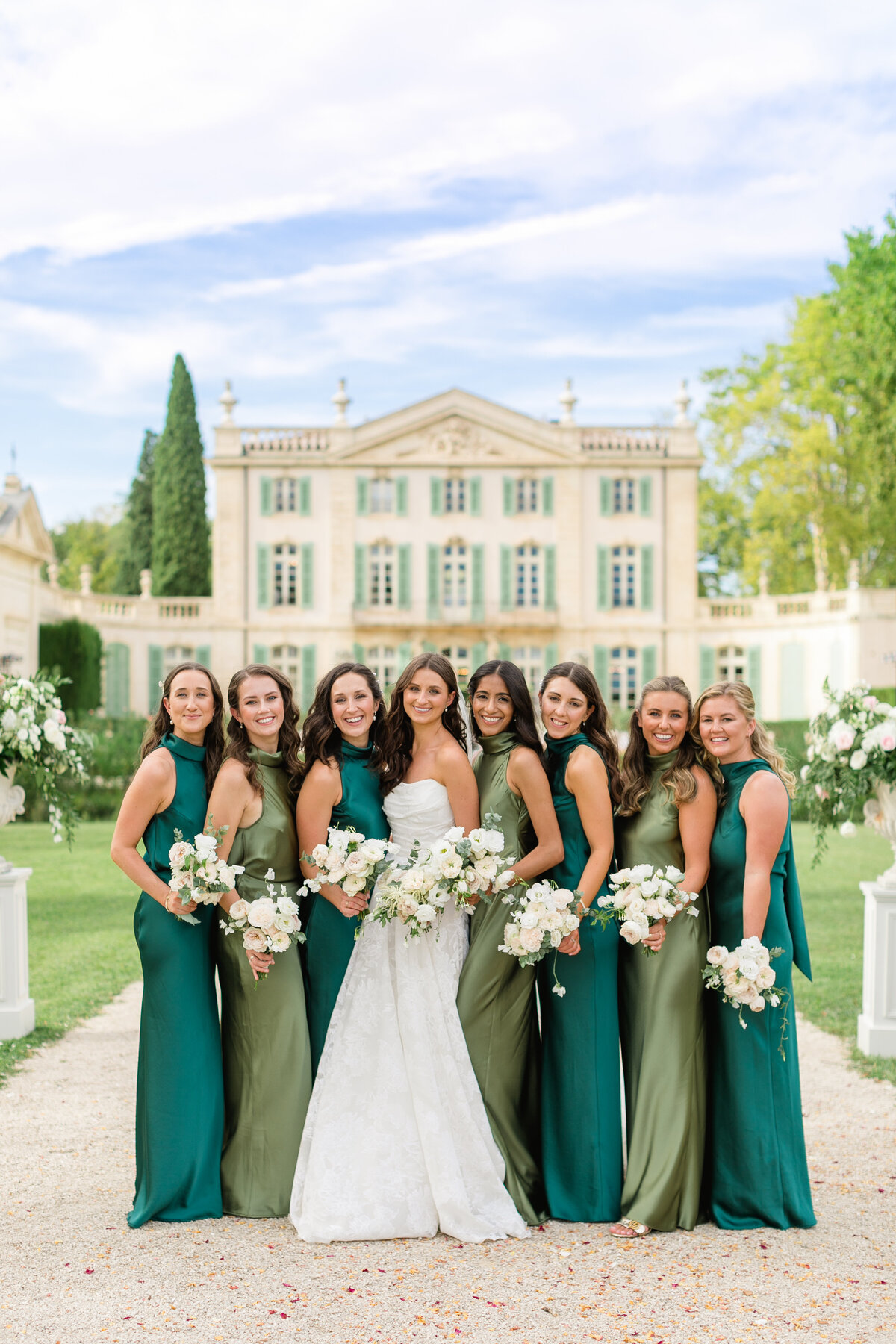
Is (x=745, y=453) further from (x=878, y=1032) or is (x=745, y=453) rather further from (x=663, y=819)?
(x=663, y=819)

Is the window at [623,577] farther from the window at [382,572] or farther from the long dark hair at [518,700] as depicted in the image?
the long dark hair at [518,700]

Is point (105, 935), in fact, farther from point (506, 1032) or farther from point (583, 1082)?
point (583, 1082)

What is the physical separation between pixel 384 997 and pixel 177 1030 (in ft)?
2.26

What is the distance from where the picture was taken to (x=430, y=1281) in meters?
3.27

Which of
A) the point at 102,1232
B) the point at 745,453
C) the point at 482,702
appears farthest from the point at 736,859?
the point at 745,453

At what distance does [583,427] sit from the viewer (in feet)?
102

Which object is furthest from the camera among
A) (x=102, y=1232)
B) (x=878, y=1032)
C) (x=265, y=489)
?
(x=265, y=489)

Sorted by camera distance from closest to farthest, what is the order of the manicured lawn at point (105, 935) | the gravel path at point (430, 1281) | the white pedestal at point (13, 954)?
the gravel path at point (430, 1281), the white pedestal at point (13, 954), the manicured lawn at point (105, 935)

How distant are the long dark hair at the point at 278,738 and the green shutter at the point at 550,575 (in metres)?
27.2

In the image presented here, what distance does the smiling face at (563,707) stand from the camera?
383cm

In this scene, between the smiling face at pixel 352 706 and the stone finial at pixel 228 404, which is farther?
the stone finial at pixel 228 404

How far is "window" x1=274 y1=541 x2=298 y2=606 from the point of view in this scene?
31.2 metres

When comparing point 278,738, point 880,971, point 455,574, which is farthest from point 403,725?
point 455,574

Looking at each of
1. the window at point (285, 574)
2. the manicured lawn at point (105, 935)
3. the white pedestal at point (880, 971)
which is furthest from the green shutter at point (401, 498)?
the white pedestal at point (880, 971)
